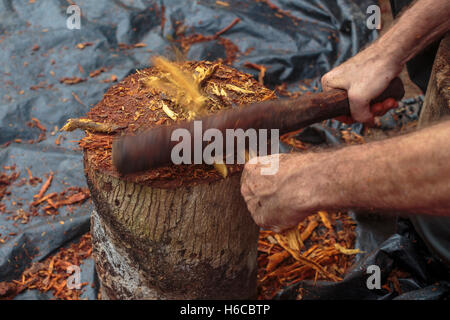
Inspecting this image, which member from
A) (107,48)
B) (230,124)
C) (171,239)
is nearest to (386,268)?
(171,239)

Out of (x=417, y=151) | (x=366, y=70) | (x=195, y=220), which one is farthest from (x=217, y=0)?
(x=417, y=151)

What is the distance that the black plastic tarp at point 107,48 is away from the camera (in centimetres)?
335

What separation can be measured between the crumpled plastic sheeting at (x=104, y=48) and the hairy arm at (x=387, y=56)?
6.04ft

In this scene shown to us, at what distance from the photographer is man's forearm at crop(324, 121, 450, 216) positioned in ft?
4.58

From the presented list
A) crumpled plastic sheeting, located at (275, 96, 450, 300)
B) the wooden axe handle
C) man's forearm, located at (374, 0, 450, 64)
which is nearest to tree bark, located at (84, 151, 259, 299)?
the wooden axe handle

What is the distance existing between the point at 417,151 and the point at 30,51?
11.7 feet

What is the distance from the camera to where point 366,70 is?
2.12 metres

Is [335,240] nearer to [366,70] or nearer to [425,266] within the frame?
[425,266]

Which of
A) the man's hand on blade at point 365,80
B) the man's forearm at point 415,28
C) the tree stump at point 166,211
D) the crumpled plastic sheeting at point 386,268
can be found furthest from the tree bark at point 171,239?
A: the man's forearm at point 415,28

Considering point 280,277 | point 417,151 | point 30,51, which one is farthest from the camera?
point 30,51

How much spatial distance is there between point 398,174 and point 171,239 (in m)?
1.05

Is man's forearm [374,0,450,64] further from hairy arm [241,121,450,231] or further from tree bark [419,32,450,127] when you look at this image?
hairy arm [241,121,450,231]

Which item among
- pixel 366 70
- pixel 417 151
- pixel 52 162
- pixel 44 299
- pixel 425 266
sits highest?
pixel 366 70

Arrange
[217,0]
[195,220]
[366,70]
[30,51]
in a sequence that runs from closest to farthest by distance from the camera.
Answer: [195,220], [366,70], [30,51], [217,0]
